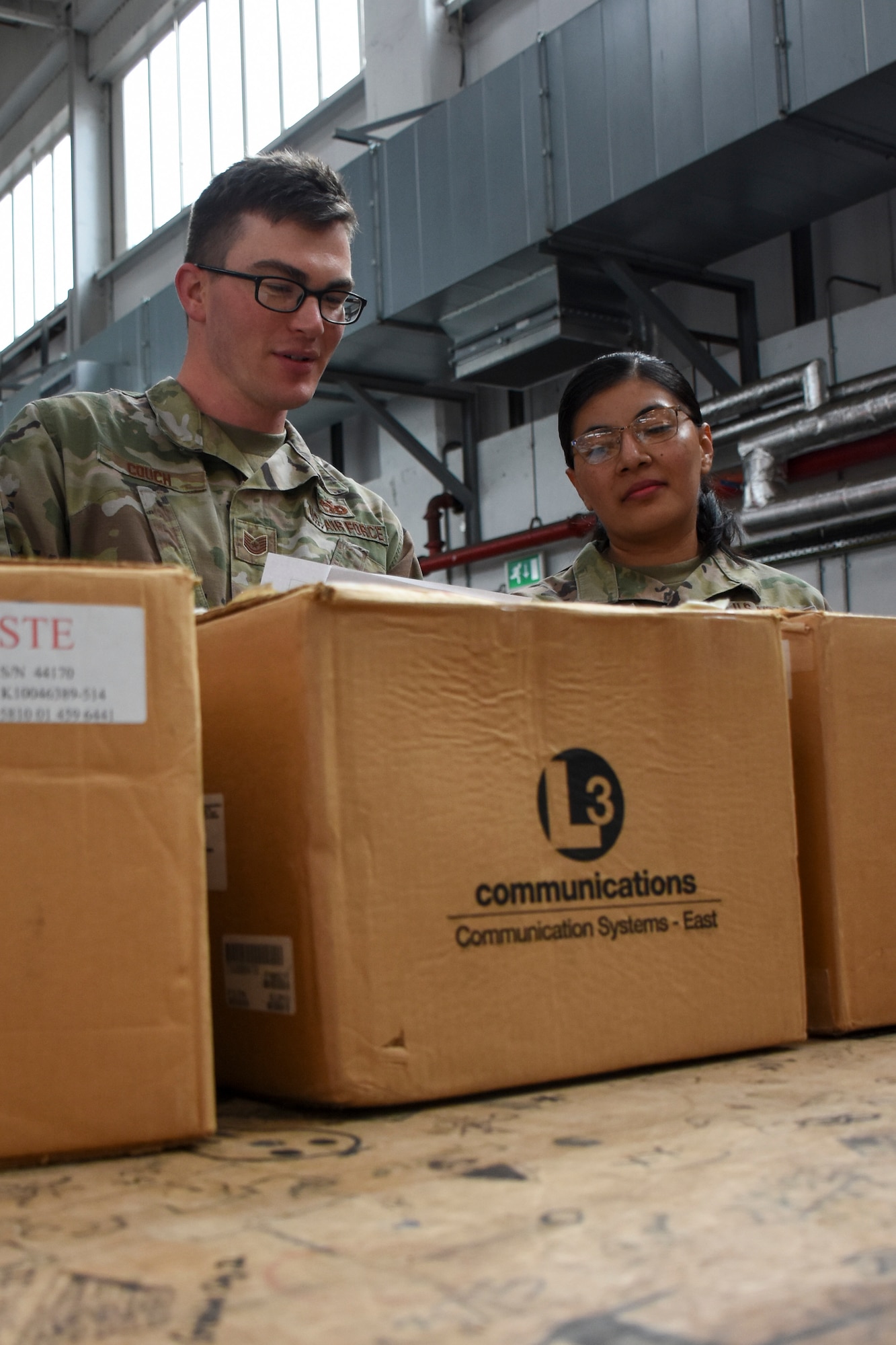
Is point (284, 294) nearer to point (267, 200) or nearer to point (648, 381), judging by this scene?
point (267, 200)

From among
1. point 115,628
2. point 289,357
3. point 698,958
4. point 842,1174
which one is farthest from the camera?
point 289,357

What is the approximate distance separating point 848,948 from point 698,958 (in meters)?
0.14

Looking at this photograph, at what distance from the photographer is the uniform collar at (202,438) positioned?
1.32 meters

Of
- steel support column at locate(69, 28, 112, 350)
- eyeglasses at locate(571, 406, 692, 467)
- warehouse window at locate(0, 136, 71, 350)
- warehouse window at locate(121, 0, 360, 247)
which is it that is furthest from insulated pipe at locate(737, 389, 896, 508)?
warehouse window at locate(0, 136, 71, 350)

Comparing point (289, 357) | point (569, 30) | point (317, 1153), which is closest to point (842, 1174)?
point (317, 1153)

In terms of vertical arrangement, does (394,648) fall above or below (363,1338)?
above

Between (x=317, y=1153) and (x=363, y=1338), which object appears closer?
(x=363, y=1338)

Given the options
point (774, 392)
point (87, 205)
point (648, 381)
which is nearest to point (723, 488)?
point (774, 392)

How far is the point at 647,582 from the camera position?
61.3 inches

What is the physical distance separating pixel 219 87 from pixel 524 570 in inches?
124

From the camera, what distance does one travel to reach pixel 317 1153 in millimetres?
577

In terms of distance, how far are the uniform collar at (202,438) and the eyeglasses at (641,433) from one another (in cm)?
36

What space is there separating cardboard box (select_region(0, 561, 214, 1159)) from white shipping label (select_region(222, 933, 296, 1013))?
0.23 ft

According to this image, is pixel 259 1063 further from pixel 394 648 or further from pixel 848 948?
pixel 848 948
